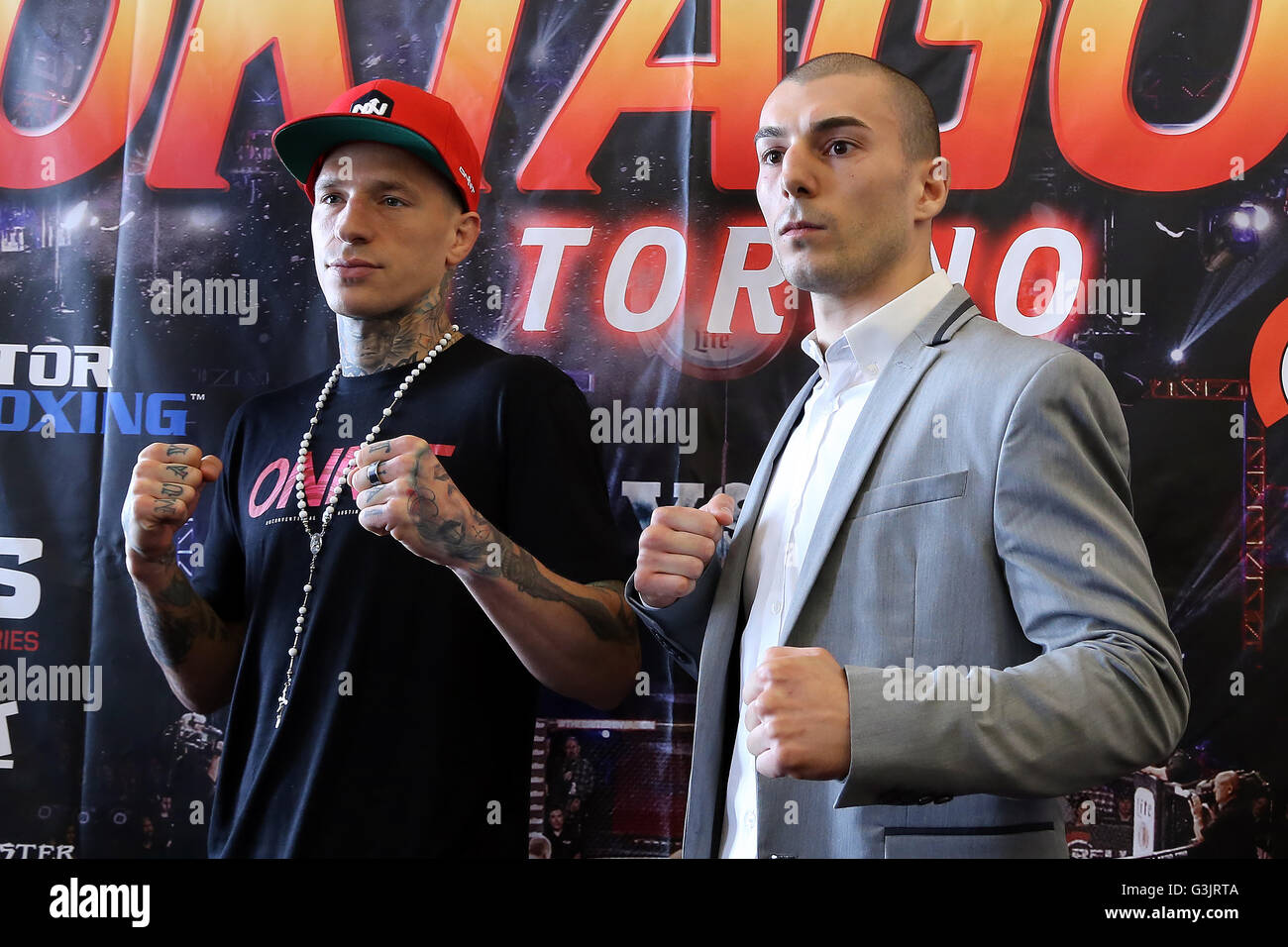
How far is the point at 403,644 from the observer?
1.60 metres

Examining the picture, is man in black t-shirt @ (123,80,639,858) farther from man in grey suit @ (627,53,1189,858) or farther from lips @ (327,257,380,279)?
man in grey suit @ (627,53,1189,858)

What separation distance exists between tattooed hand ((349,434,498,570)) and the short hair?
2.47ft

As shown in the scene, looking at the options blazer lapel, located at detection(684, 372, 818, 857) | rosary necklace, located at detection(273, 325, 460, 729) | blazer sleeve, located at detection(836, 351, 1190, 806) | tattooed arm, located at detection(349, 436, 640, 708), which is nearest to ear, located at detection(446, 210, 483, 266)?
rosary necklace, located at detection(273, 325, 460, 729)

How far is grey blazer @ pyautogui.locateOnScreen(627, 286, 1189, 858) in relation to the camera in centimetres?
107

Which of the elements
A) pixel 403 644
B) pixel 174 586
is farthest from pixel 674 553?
pixel 174 586

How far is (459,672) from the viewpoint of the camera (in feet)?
5.25

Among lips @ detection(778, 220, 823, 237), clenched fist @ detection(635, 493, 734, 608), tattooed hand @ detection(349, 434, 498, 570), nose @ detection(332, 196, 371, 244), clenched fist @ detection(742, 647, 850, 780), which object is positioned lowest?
clenched fist @ detection(742, 647, 850, 780)

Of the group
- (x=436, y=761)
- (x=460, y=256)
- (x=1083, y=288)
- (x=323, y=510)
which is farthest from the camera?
(x=1083, y=288)

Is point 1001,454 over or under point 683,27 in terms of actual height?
under

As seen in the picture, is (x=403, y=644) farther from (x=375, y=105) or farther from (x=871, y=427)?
(x=375, y=105)

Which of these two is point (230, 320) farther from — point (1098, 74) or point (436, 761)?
point (1098, 74)

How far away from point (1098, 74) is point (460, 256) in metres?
1.21

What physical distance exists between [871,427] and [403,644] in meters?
0.76
